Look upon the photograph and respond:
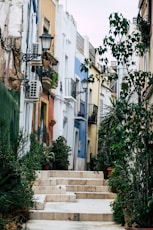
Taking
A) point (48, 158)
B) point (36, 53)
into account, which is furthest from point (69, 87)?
point (36, 53)

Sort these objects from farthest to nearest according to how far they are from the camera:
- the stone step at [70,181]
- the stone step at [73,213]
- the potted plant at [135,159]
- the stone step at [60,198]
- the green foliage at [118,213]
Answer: the stone step at [70,181], the stone step at [60,198], the stone step at [73,213], the green foliage at [118,213], the potted plant at [135,159]

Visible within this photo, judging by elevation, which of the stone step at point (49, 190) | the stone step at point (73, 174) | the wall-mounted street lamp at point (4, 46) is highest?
the wall-mounted street lamp at point (4, 46)

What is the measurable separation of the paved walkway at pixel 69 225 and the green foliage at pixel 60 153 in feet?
32.8

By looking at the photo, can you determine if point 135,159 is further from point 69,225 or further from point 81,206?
point 81,206

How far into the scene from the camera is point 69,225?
10688mm

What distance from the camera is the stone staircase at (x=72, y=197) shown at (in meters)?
11.6

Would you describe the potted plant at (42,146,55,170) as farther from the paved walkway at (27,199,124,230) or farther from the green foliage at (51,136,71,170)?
the paved walkway at (27,199,124,230)

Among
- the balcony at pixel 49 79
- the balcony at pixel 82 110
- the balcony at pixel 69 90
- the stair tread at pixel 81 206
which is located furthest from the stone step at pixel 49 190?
the balcony at pixel 82 110

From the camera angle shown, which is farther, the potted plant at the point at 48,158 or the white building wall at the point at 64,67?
the white building wall at the point at 64,67

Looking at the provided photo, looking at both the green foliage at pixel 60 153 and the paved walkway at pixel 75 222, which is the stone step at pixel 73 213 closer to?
the paved walkway at pixel 75 222

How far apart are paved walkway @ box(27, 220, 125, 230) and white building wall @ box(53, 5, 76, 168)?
42.1 ft

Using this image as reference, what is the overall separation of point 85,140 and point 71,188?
14850 millimetres

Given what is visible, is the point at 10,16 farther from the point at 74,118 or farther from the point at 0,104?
the point at 74,118

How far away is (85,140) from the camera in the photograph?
30.8 metres
